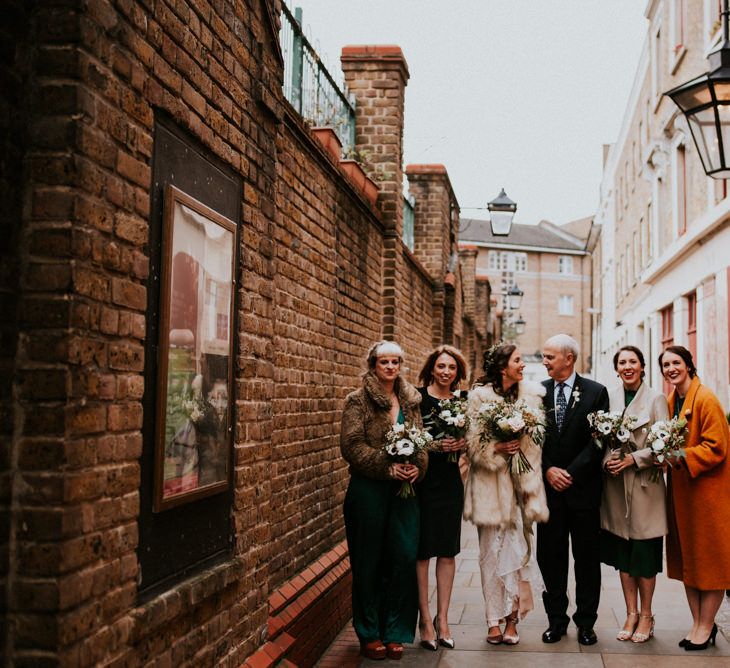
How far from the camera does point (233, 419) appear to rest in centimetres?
419

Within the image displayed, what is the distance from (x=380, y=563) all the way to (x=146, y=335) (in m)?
3.49

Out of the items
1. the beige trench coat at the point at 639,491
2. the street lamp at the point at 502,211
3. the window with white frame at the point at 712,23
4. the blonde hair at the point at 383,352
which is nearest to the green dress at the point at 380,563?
the blonde hair at the point at 383,352

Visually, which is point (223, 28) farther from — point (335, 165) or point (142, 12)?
point (335, 165)

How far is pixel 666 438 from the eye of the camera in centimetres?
620

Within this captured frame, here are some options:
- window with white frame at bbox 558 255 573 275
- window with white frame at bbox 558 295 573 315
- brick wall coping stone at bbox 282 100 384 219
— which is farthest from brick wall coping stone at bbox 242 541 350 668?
window with white frame at bbox 558 255 573 275

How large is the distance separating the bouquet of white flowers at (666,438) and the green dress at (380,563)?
70.1 inches

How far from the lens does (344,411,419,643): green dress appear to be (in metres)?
6.08

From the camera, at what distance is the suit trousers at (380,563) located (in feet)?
19.9

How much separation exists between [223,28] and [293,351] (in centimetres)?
247

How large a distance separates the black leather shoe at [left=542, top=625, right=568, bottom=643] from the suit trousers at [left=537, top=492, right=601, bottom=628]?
0.03m

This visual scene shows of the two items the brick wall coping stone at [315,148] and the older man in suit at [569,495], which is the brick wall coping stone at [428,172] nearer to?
the brick wall coping stone at [315,148]

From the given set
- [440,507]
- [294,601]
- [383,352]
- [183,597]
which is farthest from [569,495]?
[183,597]

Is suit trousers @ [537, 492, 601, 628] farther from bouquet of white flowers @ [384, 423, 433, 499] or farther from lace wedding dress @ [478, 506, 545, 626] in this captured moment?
bouquet of white flowers @ [384, 423, 433, 499]

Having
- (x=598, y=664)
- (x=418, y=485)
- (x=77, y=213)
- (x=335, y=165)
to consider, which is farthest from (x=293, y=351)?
(x=77, y=213)
